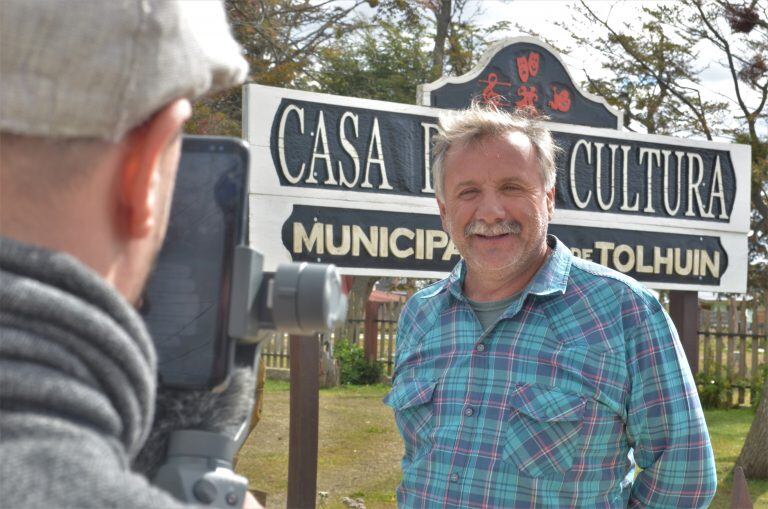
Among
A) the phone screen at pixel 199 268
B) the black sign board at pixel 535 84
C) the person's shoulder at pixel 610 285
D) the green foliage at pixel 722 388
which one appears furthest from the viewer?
the green foliage at pixel 722 388

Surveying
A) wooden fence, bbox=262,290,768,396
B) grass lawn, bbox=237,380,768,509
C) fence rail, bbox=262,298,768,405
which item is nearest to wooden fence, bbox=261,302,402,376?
wooden fence, bbox=262,290,768,396

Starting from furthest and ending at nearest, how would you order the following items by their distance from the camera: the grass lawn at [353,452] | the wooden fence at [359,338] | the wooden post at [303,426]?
the wooden fence at [359,338] → the grass lawn at [353,452] → the wooden post at [303,426]

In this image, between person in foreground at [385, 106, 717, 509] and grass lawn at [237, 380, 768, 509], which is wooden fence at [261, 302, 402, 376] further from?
person in foreground at [385, 106, 717, 509]

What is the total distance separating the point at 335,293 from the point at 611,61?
11823 millimetres

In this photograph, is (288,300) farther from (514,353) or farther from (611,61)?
(611,61)

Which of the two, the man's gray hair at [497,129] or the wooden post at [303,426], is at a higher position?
the man's gray hair at [497,129]

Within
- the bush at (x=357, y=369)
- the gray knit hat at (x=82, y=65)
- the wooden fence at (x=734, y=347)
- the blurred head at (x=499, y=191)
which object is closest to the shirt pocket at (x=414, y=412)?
the blurred head at (x=499, y=191)

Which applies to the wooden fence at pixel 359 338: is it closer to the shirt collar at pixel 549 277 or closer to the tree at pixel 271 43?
the tree at pixel 271 43

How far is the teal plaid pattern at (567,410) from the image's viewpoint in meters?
2.27

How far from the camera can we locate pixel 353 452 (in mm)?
8047

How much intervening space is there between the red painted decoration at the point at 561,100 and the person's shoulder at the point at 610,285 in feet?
9.44

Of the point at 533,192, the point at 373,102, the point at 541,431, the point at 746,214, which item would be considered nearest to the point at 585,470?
the point at 541,431

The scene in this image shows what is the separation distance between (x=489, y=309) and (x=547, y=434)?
0.43 metres

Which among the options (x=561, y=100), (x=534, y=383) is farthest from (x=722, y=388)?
(x=534, y=383)
